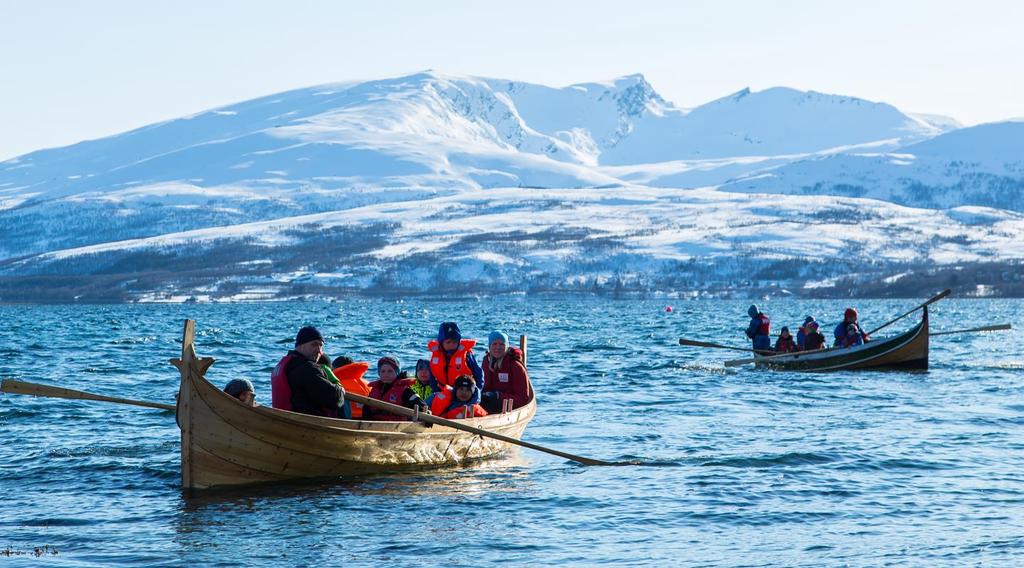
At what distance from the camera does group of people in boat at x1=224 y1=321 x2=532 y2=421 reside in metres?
17.7

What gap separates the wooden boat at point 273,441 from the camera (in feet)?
55.9

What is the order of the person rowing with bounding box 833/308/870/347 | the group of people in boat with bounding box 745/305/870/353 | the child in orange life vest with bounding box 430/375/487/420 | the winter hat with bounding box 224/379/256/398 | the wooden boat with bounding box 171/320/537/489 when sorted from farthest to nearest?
1. the group of people in boat with bounding box 745/305/870/353
2. the person rowing with bounding box 833/308/870/347
3. the child in orange life vest with bounding box 430/375/487/420
4. the winter hat with bounding box 224/379/256/398
5. the wooden boat with bounding box 171/320/537/489

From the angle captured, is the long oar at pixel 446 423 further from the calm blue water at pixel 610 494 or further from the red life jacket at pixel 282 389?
the red life jacket at pixel 282 389

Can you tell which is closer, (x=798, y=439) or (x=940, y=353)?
(x=798, y=439)

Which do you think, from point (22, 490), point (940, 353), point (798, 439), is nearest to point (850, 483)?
point (798, 439)

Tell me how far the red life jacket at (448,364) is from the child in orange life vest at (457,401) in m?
0.55

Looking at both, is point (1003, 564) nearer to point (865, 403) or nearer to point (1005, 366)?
point (865, 403)

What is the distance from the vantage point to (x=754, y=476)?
66.8 ft

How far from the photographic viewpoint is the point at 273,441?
708 inches

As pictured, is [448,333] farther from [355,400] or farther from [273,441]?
[273,441]

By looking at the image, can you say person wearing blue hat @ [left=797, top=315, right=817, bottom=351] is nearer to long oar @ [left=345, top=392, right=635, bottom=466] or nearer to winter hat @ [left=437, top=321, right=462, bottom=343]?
long oar @ [left=345, top=392, right=635, bottom=466]

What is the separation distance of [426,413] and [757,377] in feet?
70.5

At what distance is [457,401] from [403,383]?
1.11 m

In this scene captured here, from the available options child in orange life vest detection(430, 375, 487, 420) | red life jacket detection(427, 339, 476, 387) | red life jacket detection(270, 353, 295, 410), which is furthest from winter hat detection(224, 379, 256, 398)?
red life jacket detection(427, 339, 476, 387)
